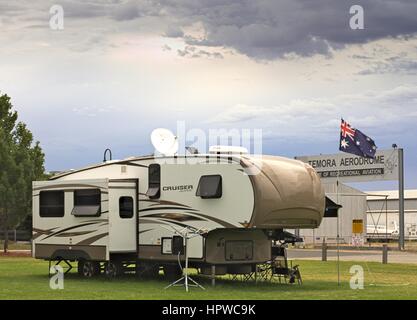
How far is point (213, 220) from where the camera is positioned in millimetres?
19766

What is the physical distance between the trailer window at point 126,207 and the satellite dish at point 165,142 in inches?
63.5

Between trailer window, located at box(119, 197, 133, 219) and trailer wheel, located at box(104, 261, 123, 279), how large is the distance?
1460 mm

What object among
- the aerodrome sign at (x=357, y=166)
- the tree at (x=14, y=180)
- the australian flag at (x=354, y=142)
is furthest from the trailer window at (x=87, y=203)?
the aerodrome sign at (x=357, y=166)

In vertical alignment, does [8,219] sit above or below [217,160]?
below

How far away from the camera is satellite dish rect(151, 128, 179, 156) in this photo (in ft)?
70.8

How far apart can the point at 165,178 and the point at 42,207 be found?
4.55 metres

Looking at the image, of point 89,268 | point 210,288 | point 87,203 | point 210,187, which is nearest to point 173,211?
point 210,187

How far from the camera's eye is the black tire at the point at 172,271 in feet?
71.6

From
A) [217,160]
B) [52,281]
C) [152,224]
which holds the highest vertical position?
[217,160]

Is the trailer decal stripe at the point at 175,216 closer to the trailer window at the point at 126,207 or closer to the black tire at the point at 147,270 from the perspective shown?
the trailer window at the point at 126,207

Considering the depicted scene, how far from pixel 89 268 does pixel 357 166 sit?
3460cm
